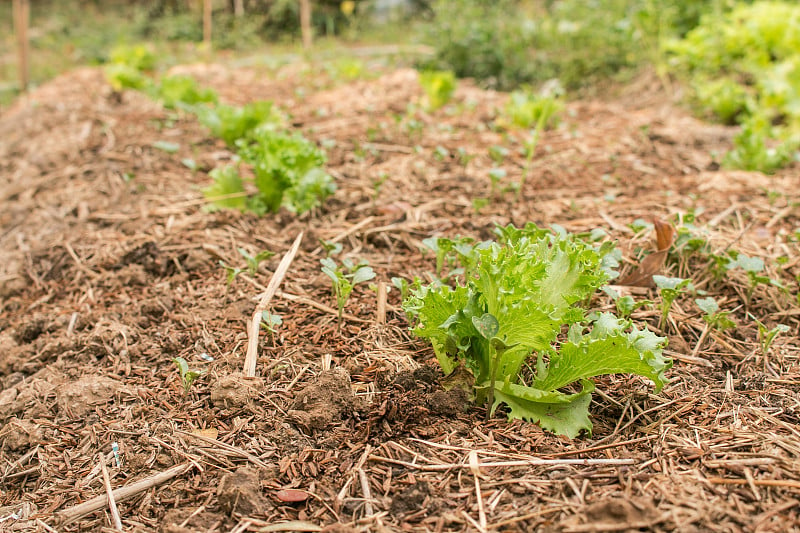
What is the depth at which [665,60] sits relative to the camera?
20.8ft

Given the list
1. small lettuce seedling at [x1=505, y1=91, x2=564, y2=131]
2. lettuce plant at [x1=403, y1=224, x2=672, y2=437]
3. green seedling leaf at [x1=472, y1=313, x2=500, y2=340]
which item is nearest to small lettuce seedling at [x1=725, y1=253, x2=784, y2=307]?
lettuce plant at [x1=403, y1=224, x2=672, y2=437]

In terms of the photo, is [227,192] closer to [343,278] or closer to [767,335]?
[343,278]

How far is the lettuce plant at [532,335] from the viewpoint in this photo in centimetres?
164

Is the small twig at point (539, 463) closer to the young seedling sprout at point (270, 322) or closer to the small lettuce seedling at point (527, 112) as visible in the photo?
the young seedling sprout at point (270, 322)

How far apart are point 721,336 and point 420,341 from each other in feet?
3.41

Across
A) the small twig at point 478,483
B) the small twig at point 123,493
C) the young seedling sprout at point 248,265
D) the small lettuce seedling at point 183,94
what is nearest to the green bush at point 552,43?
the small lettuce seedling at point 183,94

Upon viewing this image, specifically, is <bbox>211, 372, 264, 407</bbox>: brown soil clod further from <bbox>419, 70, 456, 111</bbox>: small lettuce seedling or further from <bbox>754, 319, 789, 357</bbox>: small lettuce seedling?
<bbox>419, 70, 456, 111</bbox>: small lettuce seedling

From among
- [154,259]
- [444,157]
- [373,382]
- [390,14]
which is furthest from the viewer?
[390,14]

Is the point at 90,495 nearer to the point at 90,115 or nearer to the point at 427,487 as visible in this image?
the point at 427,487

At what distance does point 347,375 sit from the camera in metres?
1.92

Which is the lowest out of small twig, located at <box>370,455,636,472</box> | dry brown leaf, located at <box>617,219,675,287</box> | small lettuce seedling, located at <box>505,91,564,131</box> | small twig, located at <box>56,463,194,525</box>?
small twig, located at <box>56,463,194,525</box>

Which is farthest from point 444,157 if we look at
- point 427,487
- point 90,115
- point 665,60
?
point 665,60

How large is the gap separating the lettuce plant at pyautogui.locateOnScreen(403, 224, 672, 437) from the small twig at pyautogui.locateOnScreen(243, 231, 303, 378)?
0.59 meters

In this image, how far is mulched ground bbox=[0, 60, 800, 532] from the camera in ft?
4.99
